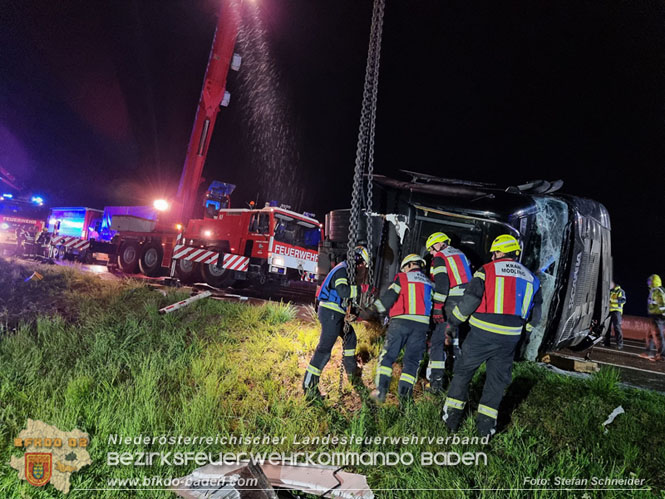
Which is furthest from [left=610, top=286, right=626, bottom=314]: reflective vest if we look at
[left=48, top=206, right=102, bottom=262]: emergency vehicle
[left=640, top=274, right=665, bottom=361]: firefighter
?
[left=48, top=206, right=102, bottom=262]: emergency vehicle

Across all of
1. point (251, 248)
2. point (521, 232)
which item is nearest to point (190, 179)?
→ point (251, 248)

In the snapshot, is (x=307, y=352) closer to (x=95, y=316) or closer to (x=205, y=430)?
(x=205, y=430)

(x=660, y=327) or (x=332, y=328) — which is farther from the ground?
(x=660, y=327)

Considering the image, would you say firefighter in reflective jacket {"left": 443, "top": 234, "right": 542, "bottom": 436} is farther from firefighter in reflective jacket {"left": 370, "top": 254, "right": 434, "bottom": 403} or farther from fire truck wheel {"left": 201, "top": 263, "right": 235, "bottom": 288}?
fire truck wheel {"left": 201, "top": 263, "right": 235, "bottom": 288}

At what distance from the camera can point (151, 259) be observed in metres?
11.3

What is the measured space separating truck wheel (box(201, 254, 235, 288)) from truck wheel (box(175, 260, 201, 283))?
0.33 meters

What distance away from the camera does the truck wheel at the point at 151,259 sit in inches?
432

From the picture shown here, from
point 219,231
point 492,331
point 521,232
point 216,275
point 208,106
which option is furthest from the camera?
point 219,231

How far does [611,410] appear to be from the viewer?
11.8ft

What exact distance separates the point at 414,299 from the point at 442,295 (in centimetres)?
52

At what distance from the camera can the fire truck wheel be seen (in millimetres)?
A: 9617

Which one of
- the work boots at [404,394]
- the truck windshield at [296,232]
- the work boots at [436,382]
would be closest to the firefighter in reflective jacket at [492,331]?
the work boots at [404,394]

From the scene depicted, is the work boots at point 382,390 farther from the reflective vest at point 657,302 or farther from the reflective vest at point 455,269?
the reflective vest at point 657,302

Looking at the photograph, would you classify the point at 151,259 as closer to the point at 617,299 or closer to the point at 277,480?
the point at 277,480
